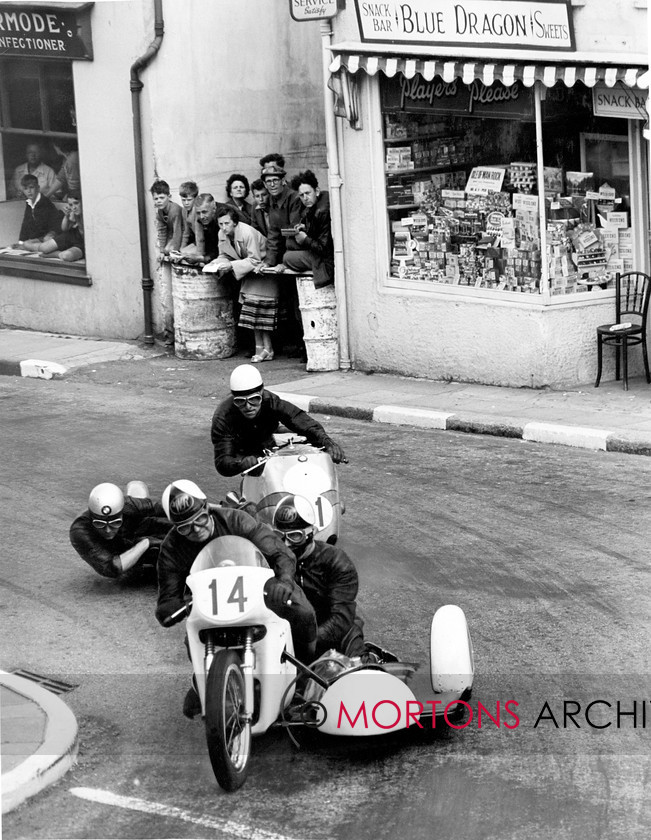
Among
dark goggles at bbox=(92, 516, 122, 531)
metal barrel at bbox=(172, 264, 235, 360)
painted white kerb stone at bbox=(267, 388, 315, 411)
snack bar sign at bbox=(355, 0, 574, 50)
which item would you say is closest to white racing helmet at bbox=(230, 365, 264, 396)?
dark goggles at bbox=(92, 516, 122, 531)

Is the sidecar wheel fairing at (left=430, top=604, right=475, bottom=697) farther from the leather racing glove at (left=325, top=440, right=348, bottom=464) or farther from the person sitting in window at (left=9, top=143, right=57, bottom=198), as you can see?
the person sitting in window at (left=9, top=143, right=57, bottom=198)

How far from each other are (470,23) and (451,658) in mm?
8460

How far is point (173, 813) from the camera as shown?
6160mm

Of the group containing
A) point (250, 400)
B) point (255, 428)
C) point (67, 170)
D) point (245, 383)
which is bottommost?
point (255, 428)

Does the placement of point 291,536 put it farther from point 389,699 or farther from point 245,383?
point 245,383

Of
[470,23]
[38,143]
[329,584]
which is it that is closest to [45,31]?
[38,143]

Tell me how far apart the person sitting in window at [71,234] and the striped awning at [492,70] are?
16.3 ft

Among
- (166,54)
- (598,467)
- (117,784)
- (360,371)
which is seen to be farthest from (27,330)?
(117,784)

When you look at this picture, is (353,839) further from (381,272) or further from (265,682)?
(381,272)

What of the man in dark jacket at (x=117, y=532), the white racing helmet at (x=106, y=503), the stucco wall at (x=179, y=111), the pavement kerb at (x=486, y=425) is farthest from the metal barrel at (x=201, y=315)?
the white racing helmet at (x=106, y=503)

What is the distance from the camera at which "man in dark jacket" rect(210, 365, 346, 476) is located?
9617mm

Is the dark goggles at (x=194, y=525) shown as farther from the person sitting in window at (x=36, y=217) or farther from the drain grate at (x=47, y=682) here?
the person sitting in window at (x=36, y=217)

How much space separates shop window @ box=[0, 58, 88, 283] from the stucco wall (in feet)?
1.22

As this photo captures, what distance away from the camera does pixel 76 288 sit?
18.5 meters
